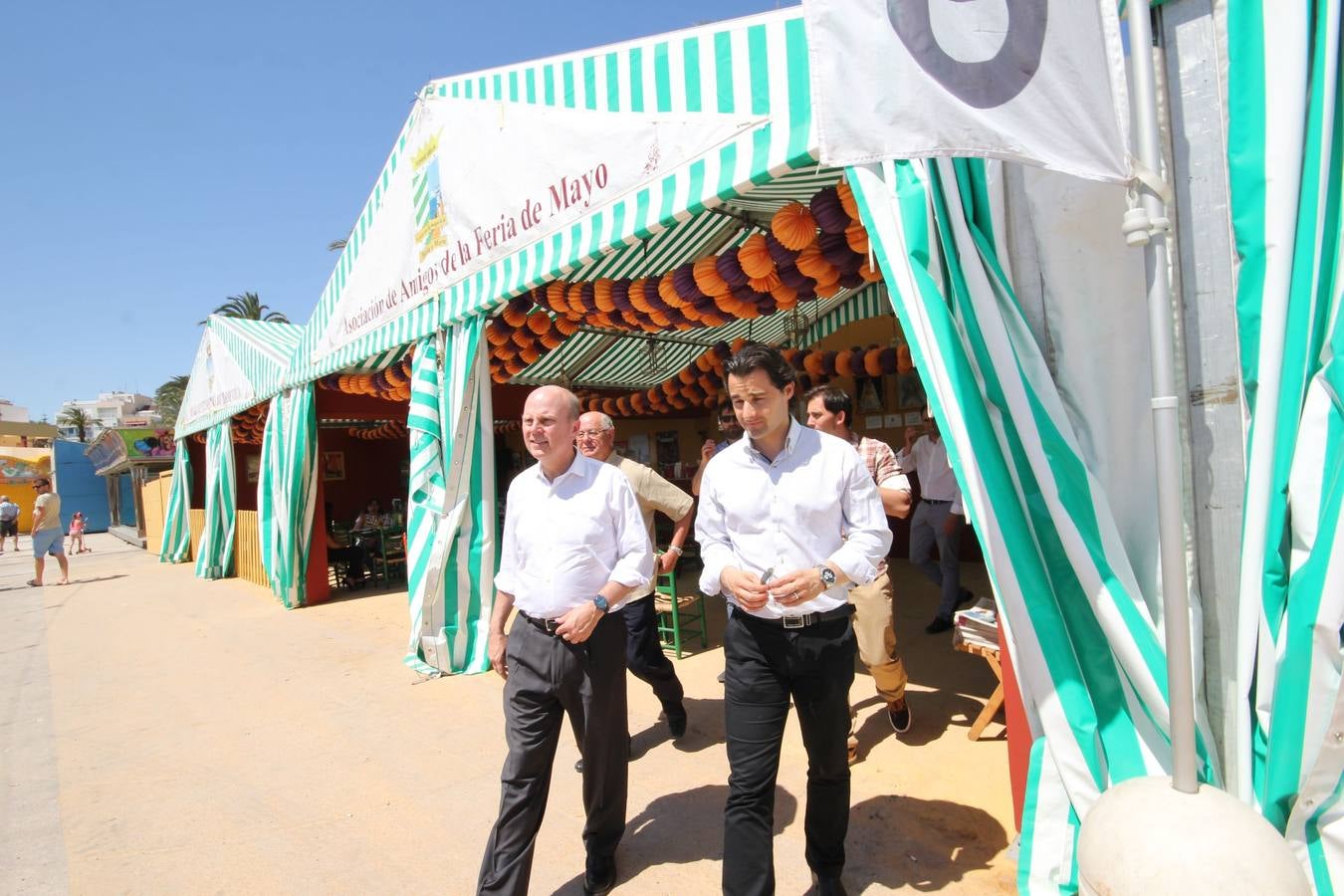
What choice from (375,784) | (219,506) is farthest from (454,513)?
(219,506)

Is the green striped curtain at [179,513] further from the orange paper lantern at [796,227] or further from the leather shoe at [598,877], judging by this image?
the leather shoe at [598,877]

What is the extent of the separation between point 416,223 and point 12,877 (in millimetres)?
4551

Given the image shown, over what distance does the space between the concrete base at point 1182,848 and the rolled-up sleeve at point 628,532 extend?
1.40 meters

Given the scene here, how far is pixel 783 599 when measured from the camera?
6.08ft

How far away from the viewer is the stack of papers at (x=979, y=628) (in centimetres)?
308

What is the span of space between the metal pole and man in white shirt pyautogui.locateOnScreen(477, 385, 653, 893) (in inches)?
56.3

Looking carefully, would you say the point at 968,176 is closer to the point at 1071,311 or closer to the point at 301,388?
the point at 1071,311

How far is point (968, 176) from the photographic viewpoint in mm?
2131

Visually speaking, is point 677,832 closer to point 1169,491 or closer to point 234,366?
point 1169,491

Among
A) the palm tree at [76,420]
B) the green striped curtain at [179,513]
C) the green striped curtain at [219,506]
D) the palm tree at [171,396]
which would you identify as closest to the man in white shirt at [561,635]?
the green striped curtain at [219,506]

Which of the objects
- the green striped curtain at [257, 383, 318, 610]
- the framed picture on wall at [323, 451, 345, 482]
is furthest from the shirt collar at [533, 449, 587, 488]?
the framed picture on wall at [323, 451, 345, 482]

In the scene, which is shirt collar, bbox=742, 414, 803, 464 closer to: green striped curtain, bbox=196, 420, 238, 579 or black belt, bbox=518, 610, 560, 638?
black belt, bbox=518, 610, 560, 638

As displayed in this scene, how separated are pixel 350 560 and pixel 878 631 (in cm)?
796

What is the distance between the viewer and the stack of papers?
3.08 meters
